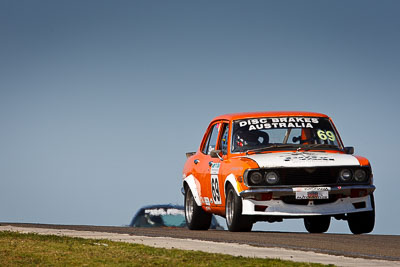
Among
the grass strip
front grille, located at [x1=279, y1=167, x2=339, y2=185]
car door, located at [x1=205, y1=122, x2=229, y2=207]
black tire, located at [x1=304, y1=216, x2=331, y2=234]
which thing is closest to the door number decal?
car door, located at [x1=205, y1=122, x2=229, y2=207]

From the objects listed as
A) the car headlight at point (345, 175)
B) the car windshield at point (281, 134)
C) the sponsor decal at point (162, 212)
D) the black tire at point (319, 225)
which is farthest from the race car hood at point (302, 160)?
the sponsor decal at point (162, 212)

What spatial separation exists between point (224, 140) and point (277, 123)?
943 mm

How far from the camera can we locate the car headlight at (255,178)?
1427cm

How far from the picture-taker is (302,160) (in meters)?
14.3

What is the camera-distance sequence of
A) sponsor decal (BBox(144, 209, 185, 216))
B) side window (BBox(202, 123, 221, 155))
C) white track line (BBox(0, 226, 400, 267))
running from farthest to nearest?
sponsor decal (BBox(144, 209, 185, 216))
side window (BBox(202, 123, 221, 155))
white track line (BBox(0, 226, 400, 267))

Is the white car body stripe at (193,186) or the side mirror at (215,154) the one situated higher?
the side mirror at (215,154)

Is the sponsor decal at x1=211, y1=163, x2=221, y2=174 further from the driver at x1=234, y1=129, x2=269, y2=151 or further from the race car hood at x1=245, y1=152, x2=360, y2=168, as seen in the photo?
the race car hood at x1=245, y1=152, x2=360, y2=168

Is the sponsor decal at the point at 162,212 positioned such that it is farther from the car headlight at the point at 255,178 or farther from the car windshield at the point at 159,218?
the car headlight at the point at 255,178

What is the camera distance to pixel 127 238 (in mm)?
13305

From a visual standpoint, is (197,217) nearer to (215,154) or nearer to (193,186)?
(193,186)

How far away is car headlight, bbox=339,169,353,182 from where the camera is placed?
14.4m

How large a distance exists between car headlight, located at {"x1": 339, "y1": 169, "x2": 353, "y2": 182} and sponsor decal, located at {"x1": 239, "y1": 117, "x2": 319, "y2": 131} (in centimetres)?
154

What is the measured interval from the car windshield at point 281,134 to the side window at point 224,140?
203 mm

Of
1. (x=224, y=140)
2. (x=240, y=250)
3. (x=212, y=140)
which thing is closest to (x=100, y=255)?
(x=240, y=250)
